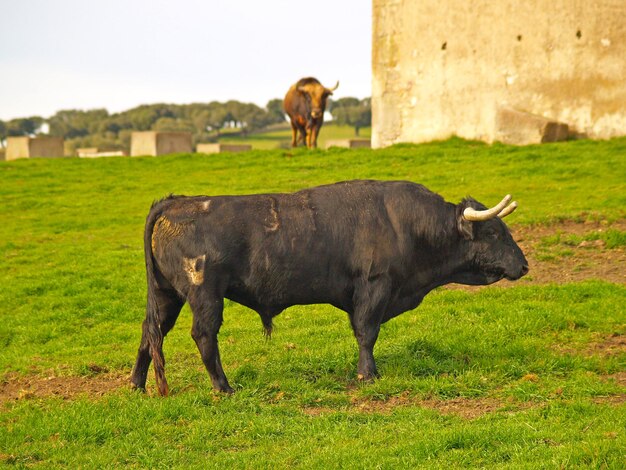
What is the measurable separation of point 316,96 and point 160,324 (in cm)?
2344

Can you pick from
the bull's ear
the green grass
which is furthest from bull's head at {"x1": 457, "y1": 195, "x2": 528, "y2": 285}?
the green grass

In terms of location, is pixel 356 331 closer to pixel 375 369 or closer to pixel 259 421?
pixel 375 369

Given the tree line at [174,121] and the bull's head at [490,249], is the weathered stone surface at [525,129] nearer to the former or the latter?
the bull's head at [490,249]

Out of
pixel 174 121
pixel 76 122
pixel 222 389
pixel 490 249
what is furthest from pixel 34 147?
pixel 76 122

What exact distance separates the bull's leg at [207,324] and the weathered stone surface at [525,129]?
53.8ft

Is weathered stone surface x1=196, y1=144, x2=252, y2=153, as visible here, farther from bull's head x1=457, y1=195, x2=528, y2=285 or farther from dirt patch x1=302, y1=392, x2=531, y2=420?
dirt patch x1=302, y1=392, x2=531, y2=420

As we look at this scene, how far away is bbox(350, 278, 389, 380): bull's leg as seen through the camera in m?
9.46

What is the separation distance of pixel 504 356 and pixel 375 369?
4.80 ft

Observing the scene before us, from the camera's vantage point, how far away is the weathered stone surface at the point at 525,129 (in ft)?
78.2

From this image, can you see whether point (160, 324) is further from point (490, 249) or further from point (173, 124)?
point (173, 124)

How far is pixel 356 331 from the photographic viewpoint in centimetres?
958

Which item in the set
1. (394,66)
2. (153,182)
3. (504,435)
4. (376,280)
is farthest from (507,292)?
(394,66)

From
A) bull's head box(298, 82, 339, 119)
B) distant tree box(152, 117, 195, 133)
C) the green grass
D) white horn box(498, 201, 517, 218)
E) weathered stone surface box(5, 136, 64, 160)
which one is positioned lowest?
the green grass

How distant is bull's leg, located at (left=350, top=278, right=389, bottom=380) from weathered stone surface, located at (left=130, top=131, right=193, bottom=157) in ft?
77.8
